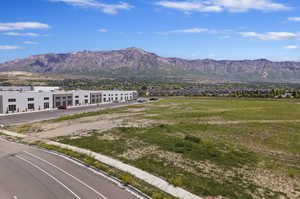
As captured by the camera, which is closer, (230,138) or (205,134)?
(230,138)

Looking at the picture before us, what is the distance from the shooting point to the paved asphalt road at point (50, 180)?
21.6 m

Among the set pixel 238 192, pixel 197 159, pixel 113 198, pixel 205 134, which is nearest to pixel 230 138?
pixel 205 134


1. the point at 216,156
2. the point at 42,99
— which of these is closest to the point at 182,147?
the point at 216,156

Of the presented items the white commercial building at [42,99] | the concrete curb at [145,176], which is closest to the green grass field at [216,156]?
the concrete curb at [145,176]

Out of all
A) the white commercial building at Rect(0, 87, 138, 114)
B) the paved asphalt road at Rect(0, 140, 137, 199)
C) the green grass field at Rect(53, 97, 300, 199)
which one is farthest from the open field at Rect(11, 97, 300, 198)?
the white commercial building at Rect(0, 87, 138, 114)

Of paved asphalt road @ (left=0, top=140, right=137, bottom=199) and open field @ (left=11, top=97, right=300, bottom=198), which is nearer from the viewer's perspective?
paved asphalt road @ (left=0, top=140, right=137, bottom=199)

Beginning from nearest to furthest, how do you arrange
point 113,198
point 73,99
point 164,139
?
1. point 113,198
2. point 164,139
3. point 73,99

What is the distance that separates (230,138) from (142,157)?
2126 cm

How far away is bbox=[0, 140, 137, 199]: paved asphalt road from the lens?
21.6 meters

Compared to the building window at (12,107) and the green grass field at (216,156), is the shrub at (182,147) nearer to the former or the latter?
the green grass field at (216,156)

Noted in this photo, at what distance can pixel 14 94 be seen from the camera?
9050 centimetres

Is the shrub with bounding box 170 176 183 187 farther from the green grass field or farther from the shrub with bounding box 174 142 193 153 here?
the shrub with bounding box 174 142 193 153

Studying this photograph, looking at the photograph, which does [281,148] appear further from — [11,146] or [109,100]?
[109,100]

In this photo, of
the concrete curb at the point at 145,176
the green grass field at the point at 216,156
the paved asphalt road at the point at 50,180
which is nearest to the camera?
the paved asphalt road at the point at 50,180
